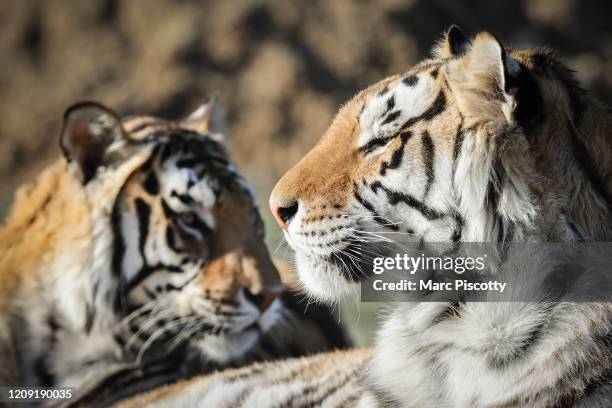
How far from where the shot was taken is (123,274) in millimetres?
2215

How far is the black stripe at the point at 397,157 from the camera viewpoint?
152cm

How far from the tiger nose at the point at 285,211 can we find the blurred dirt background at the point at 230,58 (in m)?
3.15

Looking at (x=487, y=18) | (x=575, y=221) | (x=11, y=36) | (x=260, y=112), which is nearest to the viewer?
(x=575, y=221)

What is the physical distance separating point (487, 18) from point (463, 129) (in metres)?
4.41

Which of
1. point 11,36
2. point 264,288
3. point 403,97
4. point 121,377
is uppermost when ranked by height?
point 11,36

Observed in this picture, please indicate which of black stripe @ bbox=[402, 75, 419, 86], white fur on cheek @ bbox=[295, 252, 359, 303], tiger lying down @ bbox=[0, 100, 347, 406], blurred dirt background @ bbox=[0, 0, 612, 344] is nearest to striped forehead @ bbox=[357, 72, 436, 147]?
black stripe @ bbox=[402, 75, 419, 86]

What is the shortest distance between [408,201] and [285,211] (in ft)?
0.82

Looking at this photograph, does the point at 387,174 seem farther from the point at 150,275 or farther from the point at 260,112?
the point at 260,112

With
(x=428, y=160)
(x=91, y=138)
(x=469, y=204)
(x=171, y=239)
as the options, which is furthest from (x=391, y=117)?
(x=91, y=138)

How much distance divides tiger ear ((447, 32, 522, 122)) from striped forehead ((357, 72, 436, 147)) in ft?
0.28

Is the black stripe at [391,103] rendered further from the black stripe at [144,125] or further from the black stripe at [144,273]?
the black stripe at [144,125]

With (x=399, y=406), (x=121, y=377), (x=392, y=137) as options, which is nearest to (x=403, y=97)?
(x=392, y=137)

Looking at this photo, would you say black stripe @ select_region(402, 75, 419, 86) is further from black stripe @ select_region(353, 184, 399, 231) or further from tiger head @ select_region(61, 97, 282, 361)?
tiger head @ select_region(61, 97, 282, 361)

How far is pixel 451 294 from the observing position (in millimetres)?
1488
